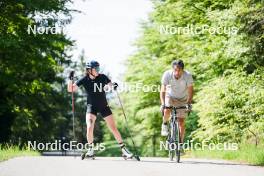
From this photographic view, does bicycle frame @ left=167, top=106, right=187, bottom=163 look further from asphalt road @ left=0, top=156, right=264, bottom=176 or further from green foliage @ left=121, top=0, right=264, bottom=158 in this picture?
green foliage @ left=121, top=0, right=264, bottom=158

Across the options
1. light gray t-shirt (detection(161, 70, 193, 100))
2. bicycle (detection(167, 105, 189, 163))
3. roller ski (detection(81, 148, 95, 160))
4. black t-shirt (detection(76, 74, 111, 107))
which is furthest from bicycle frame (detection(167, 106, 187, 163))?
roller ski (detection(81, 148, 95, 160))

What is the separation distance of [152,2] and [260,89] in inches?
674

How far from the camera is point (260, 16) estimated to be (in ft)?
42.7

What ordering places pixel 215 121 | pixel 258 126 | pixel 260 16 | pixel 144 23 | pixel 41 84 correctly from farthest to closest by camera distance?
pixel 144 23, pixel 41 84, pixel 215 121, pixel 258 126, pixel 260 16

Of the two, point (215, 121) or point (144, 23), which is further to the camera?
point (144, 23)

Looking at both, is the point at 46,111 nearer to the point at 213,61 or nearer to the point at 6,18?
the point at 6,18

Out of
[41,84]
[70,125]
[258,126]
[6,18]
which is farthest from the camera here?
[70,125]

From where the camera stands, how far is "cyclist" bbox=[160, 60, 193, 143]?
11.6 metres

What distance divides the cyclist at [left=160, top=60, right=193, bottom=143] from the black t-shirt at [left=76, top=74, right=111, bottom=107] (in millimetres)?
1251

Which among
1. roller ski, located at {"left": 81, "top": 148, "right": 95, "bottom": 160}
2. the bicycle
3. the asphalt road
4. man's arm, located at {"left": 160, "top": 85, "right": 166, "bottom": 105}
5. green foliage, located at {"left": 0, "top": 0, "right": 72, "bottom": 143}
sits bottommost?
the asphalt road

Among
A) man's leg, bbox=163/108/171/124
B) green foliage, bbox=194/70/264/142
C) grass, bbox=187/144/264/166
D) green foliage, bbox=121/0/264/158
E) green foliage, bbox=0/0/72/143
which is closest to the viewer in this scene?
grass, bbox=187/144/264/166

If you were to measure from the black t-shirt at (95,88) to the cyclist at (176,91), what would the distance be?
4.10 feet

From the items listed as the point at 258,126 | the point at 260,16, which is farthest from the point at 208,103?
the point at 260,16

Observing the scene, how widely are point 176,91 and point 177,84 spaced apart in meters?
0.18
